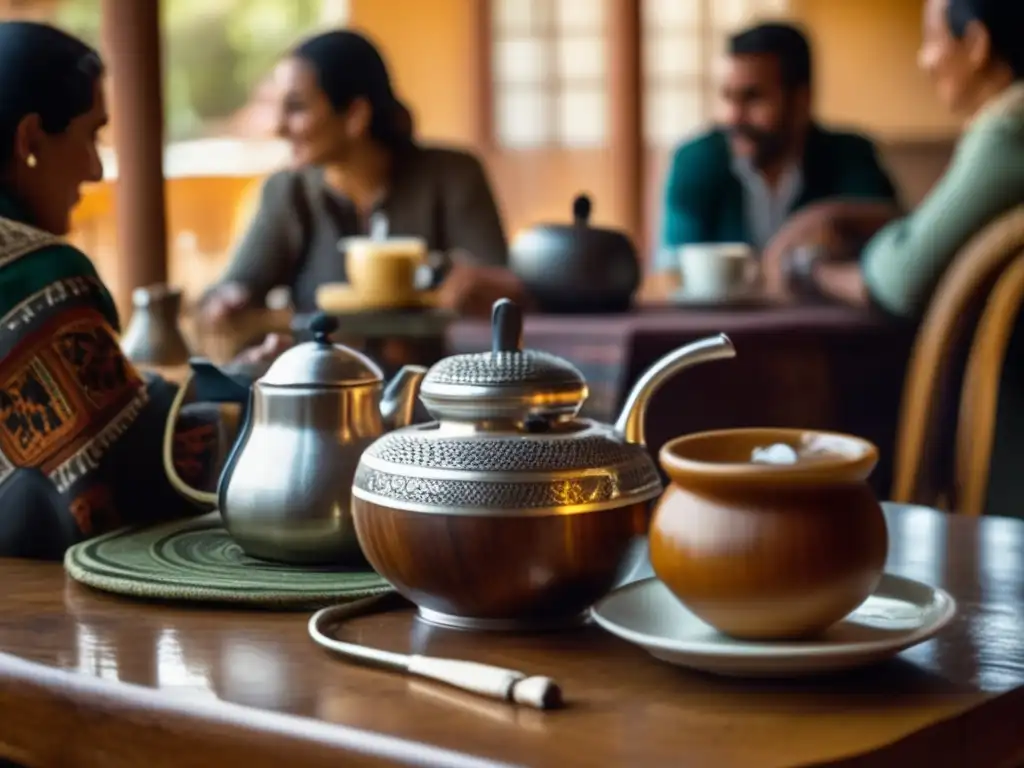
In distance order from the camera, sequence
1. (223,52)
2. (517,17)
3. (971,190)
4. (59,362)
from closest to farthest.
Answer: (59,362), (971,190), (517,17), (223,52)

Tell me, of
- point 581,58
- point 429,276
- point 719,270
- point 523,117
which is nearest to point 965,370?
point 719,270

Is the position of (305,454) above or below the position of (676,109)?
below

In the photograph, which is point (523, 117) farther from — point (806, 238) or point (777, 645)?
point (777, 645)

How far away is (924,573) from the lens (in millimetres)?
1145

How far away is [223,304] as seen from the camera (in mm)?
2869

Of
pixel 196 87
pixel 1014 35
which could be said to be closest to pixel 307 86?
pixel 1014 35

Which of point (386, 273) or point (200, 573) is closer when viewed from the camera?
point (200, 573)

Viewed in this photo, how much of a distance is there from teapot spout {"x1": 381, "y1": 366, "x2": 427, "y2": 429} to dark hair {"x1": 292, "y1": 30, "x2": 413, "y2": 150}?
6.89 ft

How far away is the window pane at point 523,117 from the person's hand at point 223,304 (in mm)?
3700

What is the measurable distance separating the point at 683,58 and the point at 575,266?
4.49 m

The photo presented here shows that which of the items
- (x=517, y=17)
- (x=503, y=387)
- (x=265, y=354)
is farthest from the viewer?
(x=517, y=17)

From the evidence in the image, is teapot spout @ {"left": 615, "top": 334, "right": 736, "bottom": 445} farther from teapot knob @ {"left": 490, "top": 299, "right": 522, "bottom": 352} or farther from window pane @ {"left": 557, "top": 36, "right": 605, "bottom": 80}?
window pane @ {"left": 557, "top": 36, "right": 605, "bottom": 80}

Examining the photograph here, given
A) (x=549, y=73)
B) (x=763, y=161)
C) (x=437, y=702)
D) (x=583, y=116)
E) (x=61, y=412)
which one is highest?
(x=549, y=73)

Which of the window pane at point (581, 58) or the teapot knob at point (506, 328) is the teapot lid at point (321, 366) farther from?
the window pane at point (581, 58)
